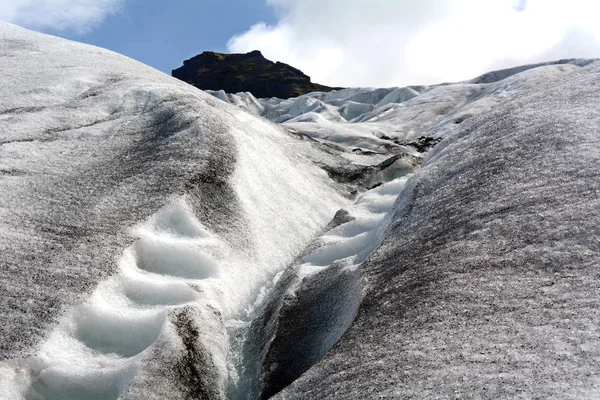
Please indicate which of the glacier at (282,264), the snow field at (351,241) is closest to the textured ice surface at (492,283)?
the glacier at (282,264)

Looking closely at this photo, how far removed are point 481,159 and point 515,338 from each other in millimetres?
4570

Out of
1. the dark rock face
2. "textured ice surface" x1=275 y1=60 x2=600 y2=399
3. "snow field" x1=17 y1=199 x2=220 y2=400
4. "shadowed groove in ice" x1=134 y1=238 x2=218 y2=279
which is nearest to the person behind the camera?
"textured ice surface" x1=275 y1=60 x2=600 y2=399

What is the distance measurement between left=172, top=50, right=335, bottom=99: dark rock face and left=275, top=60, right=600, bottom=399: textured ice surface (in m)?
130

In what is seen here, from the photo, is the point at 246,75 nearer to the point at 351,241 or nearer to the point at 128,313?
the point at 351,241

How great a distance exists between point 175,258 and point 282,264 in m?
2.26

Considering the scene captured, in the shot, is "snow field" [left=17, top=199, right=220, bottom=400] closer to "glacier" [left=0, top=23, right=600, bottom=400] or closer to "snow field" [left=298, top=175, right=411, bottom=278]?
"glacier" [left=0, top=23, right=600, bottom=400]

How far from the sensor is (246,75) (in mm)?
152125

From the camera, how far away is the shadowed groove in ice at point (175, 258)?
847 cm

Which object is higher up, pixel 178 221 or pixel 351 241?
pixel 178 221

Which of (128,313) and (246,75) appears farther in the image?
(246,75)

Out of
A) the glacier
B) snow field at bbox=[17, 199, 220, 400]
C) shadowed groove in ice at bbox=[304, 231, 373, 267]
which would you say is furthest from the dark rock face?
snow field at bbox=[17, 199, 220, 400]

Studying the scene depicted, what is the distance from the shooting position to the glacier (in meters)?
4.80

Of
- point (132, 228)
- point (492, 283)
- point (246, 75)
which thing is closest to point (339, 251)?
point (132, 228)

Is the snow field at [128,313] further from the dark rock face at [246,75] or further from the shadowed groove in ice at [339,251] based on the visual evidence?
the dark rock face at [246,75]
